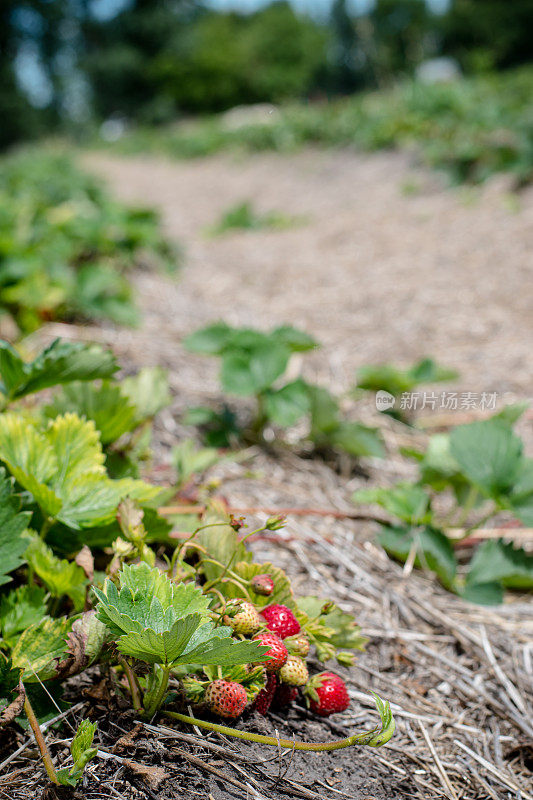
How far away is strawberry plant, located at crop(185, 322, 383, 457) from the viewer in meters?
1.71

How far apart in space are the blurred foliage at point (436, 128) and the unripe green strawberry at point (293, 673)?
179 inches

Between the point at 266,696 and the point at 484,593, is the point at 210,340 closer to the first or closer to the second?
the point at 484,593

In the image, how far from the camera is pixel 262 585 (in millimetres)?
943

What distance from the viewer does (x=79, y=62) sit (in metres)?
25.3

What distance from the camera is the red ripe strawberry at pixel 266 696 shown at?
33.9 inches

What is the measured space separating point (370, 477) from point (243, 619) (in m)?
1.05

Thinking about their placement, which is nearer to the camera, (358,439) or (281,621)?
(281,621)

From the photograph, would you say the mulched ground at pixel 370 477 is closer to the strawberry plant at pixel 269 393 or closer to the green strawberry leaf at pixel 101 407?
the strawberry plant at pixel 269 393

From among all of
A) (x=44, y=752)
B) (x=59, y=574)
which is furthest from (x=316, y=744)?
(x=59, y=574)

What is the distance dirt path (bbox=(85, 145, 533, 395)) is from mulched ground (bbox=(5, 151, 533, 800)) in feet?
0.05

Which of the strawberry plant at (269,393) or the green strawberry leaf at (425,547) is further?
the strawberry plant at (269,393)

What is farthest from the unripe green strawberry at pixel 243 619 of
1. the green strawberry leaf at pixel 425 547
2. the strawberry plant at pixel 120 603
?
the green strawberry leaf at pixel 425 547

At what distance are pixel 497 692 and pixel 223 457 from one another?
86 centimetres

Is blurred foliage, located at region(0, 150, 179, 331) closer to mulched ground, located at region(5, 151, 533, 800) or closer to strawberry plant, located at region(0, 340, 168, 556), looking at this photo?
mulched ground, located at region(5, 151, 533, 800)
